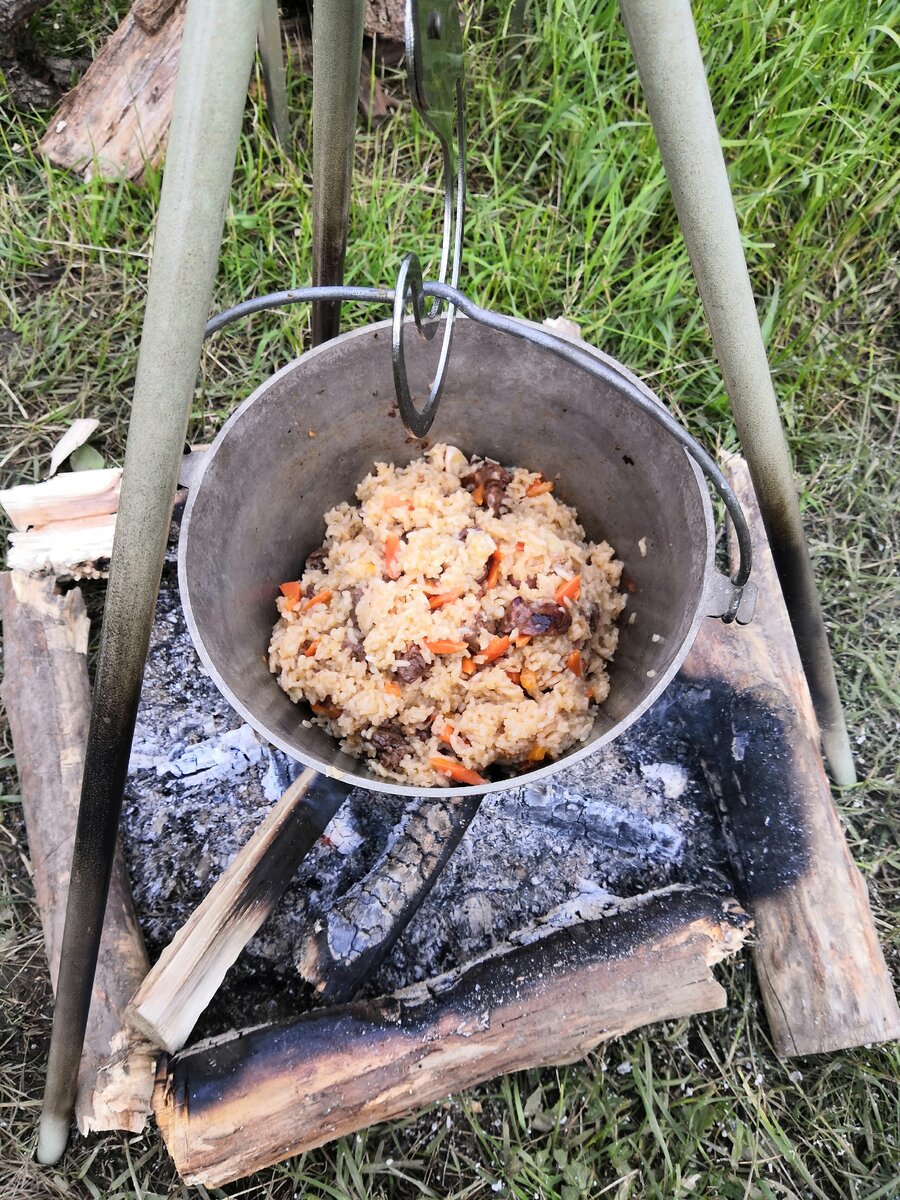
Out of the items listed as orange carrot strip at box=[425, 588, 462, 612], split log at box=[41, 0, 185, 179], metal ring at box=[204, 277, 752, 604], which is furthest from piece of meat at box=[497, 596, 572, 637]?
split log at box=[41, 0, 185, 179]

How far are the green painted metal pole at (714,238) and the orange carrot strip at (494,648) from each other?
26.1 inches

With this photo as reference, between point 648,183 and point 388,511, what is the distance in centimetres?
163

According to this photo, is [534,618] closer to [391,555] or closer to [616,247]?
[391,555]

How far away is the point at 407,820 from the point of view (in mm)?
2260

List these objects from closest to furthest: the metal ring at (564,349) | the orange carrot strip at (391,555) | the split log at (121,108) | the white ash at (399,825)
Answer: the metal ring at (564,349), the orange carrot strip at (391,555), the white ash at (399,825), the split log at (121,108)

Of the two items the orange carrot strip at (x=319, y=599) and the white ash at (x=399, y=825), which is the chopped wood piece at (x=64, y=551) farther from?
the orange carrot strip at (x=319, y=599)

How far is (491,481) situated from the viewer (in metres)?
2.29

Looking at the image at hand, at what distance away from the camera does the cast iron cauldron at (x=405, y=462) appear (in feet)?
5.80

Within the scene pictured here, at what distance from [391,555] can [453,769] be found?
1.74 ft

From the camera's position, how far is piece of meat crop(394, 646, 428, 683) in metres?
1.98

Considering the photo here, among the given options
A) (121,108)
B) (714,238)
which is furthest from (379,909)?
(121,108)

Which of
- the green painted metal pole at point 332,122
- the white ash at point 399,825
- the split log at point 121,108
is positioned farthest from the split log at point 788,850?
the split log at point 121,108

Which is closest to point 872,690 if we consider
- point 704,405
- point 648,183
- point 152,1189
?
point 704,405

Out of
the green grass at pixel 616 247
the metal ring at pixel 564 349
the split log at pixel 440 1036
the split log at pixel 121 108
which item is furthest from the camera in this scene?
the split log at pixel 121 108
